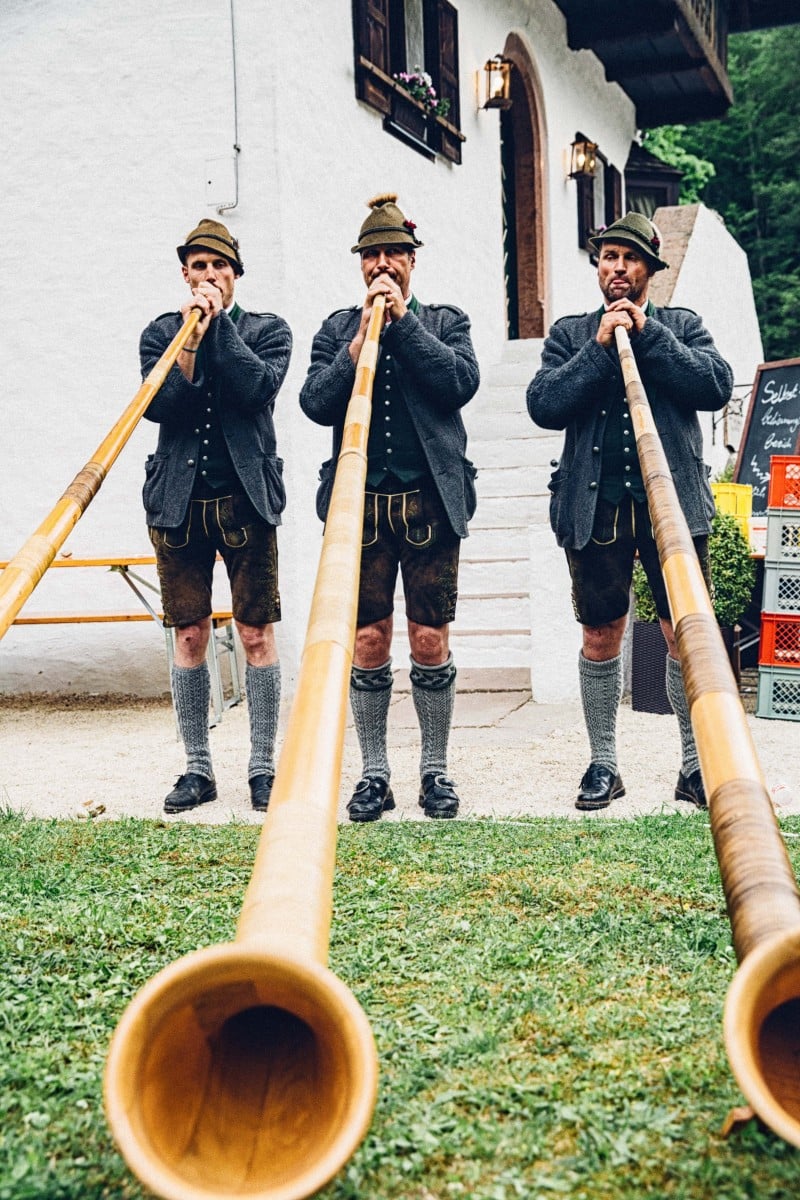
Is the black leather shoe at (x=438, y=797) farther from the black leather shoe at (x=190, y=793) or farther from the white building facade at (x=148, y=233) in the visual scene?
the white building facade at (x=148, y=233)

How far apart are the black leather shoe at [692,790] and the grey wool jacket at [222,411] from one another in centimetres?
165

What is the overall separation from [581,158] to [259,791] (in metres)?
9.39

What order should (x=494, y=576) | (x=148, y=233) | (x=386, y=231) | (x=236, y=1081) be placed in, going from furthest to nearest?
(x=494, y=576)
(x=148, y=233)
(x=386, y=231)
(x=236, y=1081)

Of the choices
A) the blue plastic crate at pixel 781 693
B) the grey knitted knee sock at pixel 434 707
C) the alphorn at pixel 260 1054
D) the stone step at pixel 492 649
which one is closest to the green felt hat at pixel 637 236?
the grey knitted knee sock at pixel 434 707

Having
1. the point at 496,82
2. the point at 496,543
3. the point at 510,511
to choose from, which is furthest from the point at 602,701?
the point at 496,82

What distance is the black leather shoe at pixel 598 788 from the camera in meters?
4.16

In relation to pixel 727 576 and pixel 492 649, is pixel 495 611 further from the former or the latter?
pixel 727 576

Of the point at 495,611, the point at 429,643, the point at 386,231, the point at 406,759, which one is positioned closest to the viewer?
the point at 386,231

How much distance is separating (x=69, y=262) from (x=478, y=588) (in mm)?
2953

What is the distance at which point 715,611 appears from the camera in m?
6.14

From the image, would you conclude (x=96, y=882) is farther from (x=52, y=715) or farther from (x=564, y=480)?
(x=52, y=715)

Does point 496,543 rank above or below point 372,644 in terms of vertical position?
above

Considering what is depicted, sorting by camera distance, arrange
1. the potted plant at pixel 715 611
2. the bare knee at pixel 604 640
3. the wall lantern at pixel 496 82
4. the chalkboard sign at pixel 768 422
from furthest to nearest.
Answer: the wall lantern at pixel 496 82 < the chalkboard sign at pixel 768 422 < the potted plant at pixel 715 611 < the bare knee at pixel 604 640

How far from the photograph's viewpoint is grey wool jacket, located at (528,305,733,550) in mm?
3936
